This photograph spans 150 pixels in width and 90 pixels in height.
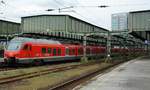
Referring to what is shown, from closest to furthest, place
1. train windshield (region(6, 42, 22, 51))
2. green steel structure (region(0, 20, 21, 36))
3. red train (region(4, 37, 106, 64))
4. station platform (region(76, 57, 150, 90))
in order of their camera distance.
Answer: station platform (region(76, 57, 150, 90)), red train (region(4, 37, 106, 64)), train windshield (region(6, 42, 22, 51)), green steel structure (region(0, 20, 21, 36))

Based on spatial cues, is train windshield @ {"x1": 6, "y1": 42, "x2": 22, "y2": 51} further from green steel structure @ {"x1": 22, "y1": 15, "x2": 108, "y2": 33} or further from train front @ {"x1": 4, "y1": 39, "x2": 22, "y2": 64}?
green steel structure @ {"x1": 22, "y1": 15, "x2": 108, "y2": 33}

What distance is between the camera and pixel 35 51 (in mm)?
32656

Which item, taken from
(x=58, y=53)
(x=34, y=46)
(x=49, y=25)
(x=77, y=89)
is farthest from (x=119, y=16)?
(x=77, y=89)

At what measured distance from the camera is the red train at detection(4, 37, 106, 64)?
3037cm

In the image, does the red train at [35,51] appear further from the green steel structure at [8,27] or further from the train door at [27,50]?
the green steel structure at [8,27]

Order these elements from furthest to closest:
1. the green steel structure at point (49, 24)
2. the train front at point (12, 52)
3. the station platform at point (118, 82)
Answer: the green steel structure at point (49, 24) < the train front at point (12, 52) < the station platform at point (118, 82)

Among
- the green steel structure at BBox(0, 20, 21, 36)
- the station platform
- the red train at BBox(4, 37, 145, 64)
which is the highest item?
the green steel structure at BBox(0, 20, 21, 36)

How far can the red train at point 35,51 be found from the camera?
30.4 meters

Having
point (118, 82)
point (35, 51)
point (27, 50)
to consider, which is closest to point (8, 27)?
point (35, 51)

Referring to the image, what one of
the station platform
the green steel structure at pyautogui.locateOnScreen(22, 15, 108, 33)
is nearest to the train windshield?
the station platform

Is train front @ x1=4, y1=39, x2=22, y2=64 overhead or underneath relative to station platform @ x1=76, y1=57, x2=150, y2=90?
overhead

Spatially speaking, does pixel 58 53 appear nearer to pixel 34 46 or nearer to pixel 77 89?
pixel 34 46

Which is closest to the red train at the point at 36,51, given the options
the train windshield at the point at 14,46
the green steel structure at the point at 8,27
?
the train windshield at the point at 14,46

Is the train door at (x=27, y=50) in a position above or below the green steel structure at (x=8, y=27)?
below
